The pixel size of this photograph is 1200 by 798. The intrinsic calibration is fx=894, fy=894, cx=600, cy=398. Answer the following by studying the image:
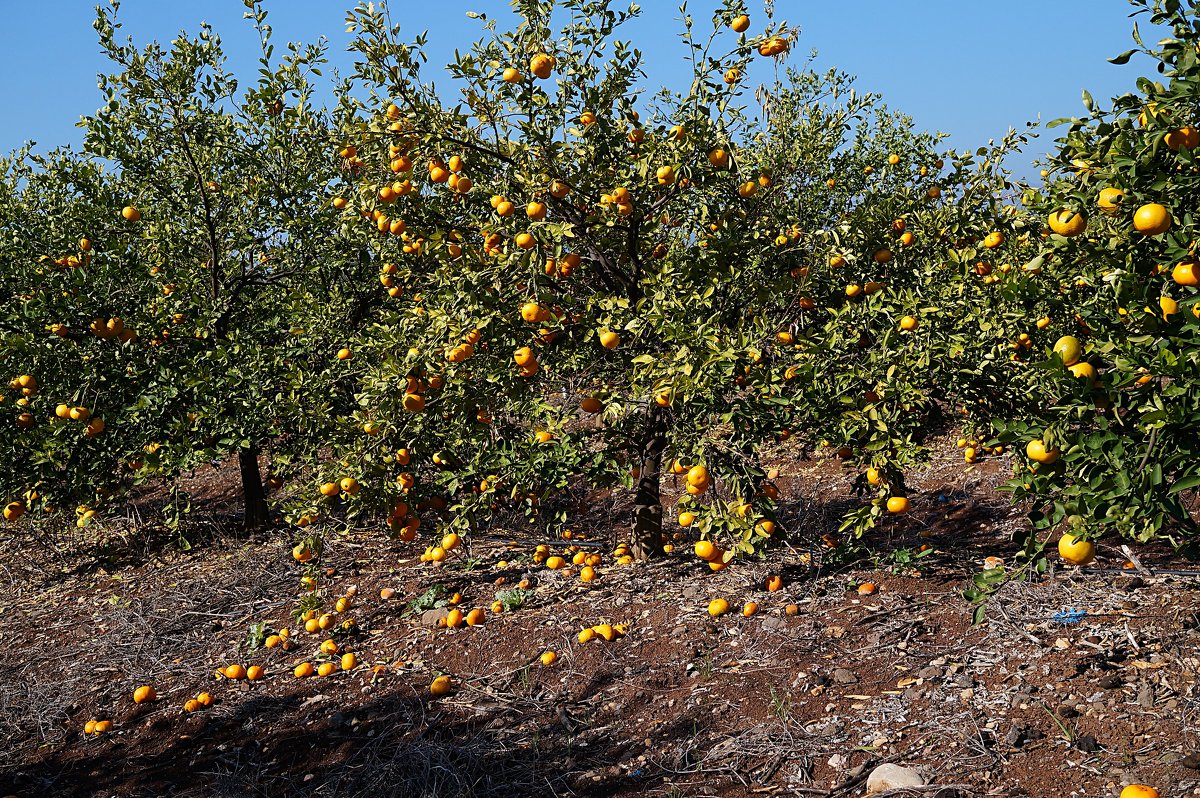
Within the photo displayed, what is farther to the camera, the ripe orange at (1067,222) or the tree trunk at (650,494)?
the tree trunk at (650,494)

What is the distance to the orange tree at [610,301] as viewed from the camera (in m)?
4.29

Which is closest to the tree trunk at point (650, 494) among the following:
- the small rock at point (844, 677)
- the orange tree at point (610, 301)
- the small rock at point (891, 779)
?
the orange tree at point (610, 301)

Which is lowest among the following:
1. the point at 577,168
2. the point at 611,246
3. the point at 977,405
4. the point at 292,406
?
the point at 977,405

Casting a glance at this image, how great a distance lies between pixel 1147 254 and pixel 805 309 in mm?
2324

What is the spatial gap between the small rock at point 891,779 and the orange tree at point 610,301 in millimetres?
1163

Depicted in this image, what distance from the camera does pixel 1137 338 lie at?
2799 millimetres

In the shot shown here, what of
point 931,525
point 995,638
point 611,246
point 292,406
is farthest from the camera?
point 931,525

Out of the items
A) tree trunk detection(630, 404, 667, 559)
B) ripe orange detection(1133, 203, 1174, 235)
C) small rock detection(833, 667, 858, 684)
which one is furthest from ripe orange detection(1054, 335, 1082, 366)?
tree trunk detection(630, 404, 667, 559)

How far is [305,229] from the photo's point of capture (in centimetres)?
711

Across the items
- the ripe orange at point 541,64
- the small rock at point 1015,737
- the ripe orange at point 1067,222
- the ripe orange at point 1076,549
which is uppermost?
the ripe orange at point 541,64

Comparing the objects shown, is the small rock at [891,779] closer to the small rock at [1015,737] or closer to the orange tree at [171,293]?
the small rock at [1015,737]

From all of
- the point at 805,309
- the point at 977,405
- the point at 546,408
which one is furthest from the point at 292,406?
the point at 977,405

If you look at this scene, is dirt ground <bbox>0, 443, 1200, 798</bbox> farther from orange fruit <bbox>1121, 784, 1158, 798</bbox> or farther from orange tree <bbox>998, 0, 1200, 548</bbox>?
orange tree <bbox>998, 0, 1200, 548</bbox>

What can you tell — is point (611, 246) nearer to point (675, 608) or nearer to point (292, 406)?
point (675, 608)
